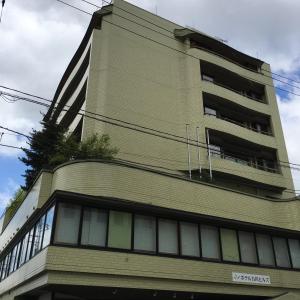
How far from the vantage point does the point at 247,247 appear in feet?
61.5

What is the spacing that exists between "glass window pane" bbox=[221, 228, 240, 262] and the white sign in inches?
30.9

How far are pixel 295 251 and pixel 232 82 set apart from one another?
19.3 m

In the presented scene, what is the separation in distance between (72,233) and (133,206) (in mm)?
2914

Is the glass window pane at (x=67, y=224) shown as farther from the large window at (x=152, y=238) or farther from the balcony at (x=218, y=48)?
the balcony at (x=218, y=48)

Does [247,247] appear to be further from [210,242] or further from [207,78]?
[207,78]

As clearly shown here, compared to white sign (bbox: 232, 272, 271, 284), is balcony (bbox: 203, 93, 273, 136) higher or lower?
higher

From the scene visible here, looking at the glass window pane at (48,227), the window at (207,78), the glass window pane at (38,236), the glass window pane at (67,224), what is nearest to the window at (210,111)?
the window at (207,78)

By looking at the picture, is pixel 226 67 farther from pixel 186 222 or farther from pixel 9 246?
pixel 9 246

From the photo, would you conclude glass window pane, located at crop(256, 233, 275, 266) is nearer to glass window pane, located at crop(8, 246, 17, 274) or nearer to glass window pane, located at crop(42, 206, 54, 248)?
glass window pane, located at crop(42, 206, 54, 248)

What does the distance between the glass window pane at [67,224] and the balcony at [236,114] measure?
18632 millimetres

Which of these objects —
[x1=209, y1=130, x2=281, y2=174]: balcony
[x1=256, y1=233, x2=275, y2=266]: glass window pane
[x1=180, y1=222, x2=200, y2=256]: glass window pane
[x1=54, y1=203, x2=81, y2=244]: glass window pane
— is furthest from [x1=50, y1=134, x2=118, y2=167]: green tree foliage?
[x1=209, y1=130, x2=281, y2=174]: balcony

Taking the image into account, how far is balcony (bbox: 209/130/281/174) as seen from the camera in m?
30.1

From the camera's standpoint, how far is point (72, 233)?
46.4ft

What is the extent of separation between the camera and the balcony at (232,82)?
109 feet
